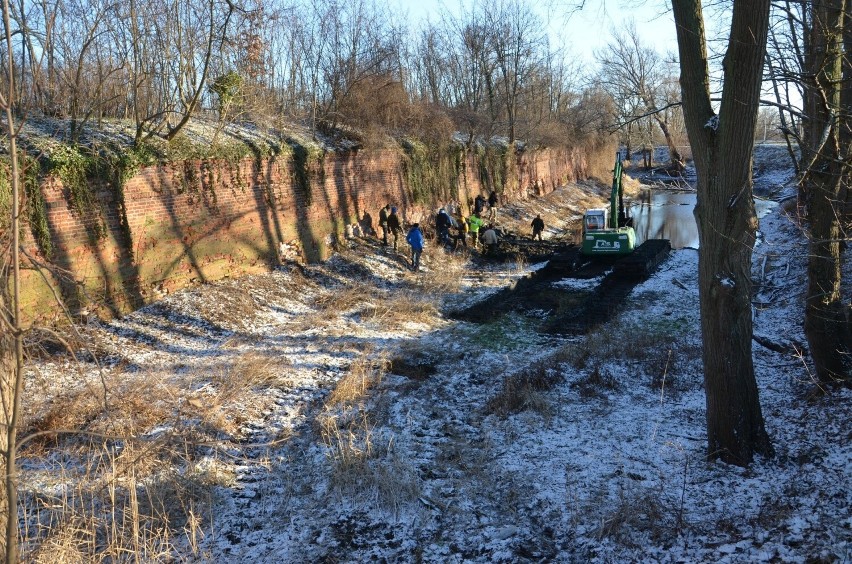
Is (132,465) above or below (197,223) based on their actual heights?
below

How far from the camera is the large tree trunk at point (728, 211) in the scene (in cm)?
537

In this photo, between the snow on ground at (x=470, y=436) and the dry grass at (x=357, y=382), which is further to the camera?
the dry grass at (x=357, y=382)

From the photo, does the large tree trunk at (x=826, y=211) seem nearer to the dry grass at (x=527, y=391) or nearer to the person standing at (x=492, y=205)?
the dry grass at (x=527, y=391)

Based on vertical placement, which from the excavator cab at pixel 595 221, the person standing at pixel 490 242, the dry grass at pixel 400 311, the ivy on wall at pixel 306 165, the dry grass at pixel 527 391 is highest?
the ivy on wall at pixel 306 165

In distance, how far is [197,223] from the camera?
12.8m

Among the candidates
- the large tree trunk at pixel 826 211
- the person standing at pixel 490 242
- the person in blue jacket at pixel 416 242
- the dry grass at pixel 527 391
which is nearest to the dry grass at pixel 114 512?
the dry grass at pixel 527 391

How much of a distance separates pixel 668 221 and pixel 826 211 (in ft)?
81.2

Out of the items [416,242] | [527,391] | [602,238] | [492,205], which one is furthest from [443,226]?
[527,391]

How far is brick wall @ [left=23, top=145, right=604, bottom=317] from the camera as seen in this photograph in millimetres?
10203

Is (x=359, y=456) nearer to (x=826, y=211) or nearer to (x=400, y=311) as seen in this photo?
(x=826, y=211)

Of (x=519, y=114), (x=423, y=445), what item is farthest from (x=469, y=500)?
(x=519, y=114)

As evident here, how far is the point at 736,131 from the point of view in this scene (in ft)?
17.8

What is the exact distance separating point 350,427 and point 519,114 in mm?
26387

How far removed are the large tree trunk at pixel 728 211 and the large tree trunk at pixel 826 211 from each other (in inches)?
64.8
